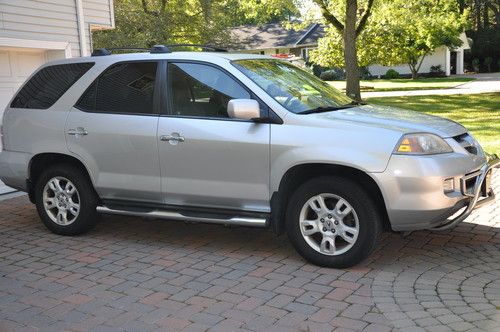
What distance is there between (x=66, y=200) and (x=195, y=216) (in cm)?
162

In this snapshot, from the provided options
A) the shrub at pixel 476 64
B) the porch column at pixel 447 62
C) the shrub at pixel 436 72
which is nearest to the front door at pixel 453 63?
the shrub at pixel 476 64

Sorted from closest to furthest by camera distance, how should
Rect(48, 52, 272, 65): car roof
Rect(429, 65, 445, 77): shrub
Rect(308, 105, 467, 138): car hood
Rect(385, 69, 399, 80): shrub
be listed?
Rect(308, 105, 467, 138): car hood → Rect(48, 52, 272, 65): car roof → Rect(429, 65, 445, 77): shrub → Rect(385, 69, 399, 80): shrub

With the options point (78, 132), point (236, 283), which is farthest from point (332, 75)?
point (236, 283)

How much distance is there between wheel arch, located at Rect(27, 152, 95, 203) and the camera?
240 inches

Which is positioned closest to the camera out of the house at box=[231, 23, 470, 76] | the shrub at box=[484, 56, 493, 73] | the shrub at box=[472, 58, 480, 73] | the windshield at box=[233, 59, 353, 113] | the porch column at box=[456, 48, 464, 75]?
the windshield at box=[233, 59, 353, 113]

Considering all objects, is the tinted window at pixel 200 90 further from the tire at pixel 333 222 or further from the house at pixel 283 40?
the house at pixel 283 40

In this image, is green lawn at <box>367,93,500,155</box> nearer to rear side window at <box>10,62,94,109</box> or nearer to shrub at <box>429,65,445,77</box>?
rear side window at <box>10,62,94,109</box>

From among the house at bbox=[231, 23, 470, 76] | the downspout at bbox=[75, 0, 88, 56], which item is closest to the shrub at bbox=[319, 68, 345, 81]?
the house at bbox=[231, 23, 470, 76]

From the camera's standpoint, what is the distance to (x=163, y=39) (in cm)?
2747

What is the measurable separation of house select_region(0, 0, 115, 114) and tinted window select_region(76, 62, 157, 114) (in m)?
4.43

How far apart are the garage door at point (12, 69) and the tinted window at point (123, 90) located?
4.72 metres

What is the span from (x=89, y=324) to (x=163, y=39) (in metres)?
24.7

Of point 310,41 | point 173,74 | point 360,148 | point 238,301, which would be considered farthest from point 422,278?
point 310,41

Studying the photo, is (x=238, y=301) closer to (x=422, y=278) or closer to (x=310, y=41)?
(x=422, y=278)
